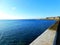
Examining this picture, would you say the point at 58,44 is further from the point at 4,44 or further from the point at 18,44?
the point at 4,44

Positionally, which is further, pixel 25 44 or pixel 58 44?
pixel 25 44

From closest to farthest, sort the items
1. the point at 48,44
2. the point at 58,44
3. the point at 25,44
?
1. the point at 48,44
2. the point at 58,44
3. the point at 25,44

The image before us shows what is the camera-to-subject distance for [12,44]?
1091cm

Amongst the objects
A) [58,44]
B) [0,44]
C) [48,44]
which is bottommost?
[0,44]

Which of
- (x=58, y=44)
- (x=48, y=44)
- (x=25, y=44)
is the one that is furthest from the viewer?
(x=25, y=44)

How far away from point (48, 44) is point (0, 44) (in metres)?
8.02

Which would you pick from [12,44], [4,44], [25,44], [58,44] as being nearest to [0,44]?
[4,44]

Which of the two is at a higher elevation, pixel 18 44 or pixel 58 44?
pixel 58 44

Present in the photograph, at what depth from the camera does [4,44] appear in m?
11.0

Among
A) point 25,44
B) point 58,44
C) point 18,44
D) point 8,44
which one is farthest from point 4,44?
point 58,44

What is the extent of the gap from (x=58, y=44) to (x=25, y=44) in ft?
14.8

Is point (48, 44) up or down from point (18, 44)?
up

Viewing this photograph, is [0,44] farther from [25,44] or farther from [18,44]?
[25,44]

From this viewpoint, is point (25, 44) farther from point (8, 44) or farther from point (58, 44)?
point (58, 44)
